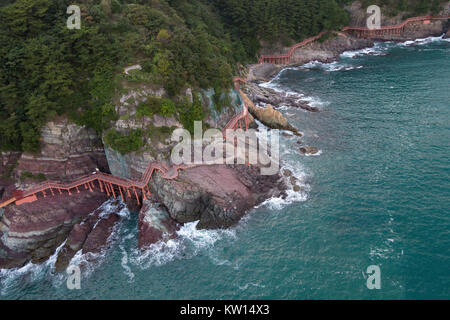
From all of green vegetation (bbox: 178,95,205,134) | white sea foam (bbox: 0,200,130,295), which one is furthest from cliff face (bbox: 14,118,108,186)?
green vegetation (bbox: 178,95,205,134)

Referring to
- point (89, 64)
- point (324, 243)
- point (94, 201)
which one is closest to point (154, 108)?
point (89, 64)

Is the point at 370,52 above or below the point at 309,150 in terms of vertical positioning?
above

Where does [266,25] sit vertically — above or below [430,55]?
above

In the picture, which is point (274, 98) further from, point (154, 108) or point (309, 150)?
point (154, 108)
